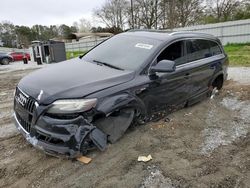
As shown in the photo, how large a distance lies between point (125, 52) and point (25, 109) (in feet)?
5.96

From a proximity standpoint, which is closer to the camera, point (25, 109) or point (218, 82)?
point (25, 109)

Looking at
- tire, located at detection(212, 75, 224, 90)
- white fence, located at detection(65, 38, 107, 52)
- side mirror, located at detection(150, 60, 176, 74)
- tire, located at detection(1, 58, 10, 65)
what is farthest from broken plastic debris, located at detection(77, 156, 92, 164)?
white fence, located at detection(65, 38, 107, 52)

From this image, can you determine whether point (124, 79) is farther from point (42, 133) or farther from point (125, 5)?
point (125, 5)

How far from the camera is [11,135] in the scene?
396 cm

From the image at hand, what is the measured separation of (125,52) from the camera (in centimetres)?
399

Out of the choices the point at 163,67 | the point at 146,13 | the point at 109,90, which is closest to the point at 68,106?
the point at 109,90

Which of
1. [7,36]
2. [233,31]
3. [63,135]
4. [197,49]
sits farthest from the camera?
[7,36]

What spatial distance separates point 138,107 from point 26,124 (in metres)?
1.52

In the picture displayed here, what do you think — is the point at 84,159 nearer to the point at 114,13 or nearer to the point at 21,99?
the point at 21,99

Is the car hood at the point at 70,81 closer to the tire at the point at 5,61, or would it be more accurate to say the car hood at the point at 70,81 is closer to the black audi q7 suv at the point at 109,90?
the black audi q7 suv at the point at 109,90

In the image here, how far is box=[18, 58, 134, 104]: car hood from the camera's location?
2.87 m

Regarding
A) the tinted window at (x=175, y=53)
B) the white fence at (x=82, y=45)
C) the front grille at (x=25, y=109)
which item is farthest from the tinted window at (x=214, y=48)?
the white fence at (x=82, y=45)

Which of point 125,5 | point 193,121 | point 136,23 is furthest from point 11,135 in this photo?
point 125,5

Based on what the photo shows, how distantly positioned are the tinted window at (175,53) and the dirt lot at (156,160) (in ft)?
3.45
